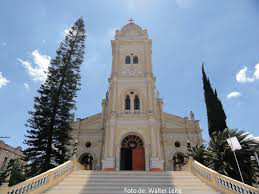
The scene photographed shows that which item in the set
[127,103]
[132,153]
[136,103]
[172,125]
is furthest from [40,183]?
[172,125]

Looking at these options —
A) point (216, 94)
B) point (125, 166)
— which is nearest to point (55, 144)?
point (125, 166)

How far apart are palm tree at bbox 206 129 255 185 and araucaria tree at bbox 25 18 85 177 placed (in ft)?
34.5

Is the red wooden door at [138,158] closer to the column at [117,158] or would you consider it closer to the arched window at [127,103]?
the column at [117,158]

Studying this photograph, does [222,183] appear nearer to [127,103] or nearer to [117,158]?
[117,158]

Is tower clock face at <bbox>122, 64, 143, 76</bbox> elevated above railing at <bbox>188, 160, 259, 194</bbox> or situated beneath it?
elevated above

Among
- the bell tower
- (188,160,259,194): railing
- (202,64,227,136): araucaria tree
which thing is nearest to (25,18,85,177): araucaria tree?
the bell tower

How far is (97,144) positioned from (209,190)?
47.0 feet

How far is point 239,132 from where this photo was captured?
37.3ft

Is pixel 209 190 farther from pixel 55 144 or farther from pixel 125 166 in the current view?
pixel 55 144

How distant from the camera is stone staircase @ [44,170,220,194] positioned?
8.00 metres

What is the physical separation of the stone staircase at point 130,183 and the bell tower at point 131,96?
5.51 meters

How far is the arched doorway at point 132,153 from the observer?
54.1 feet

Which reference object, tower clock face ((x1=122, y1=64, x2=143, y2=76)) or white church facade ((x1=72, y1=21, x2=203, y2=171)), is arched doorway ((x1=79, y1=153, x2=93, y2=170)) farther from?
tower clock face ((x1=122, y1=64, x2=143, y2=76))

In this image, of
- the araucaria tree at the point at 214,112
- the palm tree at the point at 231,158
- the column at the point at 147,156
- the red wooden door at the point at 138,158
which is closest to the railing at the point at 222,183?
the palm tree at the point at 231,158
